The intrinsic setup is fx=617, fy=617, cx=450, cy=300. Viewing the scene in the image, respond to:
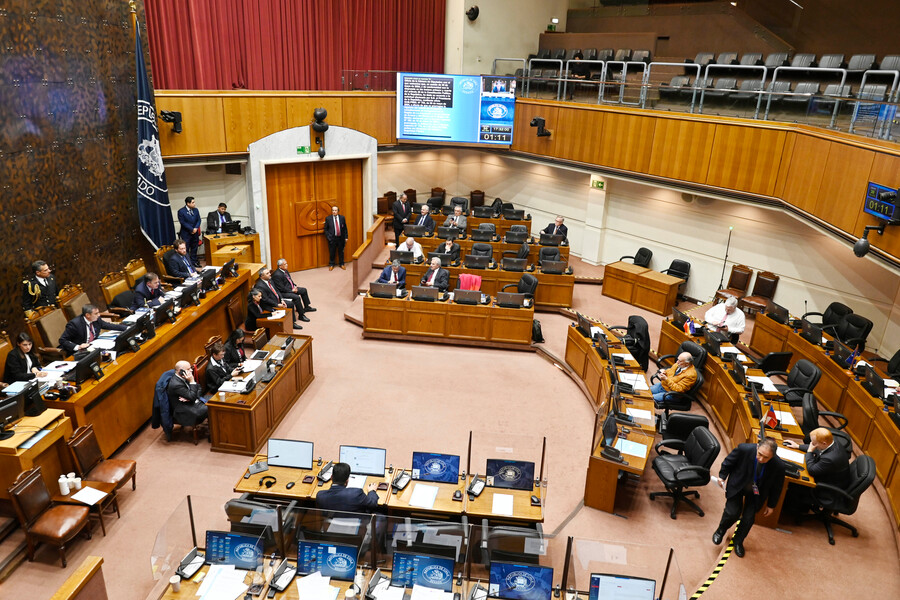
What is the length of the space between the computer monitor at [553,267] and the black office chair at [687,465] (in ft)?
18.6

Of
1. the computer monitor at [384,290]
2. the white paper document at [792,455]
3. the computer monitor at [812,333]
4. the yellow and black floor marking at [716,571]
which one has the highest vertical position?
the computer monitor at [812,333]

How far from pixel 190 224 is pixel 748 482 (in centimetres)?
1121

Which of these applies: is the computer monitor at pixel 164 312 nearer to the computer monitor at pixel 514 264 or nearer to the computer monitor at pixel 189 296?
the computer monitor at pixel 189 296

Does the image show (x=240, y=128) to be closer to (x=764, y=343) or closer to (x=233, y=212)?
(x=233, y=212)

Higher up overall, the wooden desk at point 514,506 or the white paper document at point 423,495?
the white paper document at point 423,495

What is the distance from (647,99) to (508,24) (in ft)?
22.2

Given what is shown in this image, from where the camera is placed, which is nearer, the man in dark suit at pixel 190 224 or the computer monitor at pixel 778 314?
the computer monitor at pixel 778 314

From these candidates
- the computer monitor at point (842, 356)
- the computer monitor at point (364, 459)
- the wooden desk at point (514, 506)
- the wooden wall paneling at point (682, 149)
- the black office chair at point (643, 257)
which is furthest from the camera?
the black office chair at point (643, 257)

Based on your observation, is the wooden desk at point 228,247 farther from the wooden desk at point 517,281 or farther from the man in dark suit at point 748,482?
the man in dark suit at point 748,482

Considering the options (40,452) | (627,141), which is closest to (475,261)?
(627,141)

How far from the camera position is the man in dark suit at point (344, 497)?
18.5 feet

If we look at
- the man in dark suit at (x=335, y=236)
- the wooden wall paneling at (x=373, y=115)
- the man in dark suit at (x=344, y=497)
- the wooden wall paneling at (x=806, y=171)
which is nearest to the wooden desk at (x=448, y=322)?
the man in dark suit at (x=335, y=236)

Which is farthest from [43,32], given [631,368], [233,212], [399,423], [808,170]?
[808,170]

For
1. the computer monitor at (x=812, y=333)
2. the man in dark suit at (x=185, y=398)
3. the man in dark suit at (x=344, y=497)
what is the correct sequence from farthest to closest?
the computer monitor at (x=812, y=333), the man in dark suit at (x=185, y=398), the man in dark suit at (x=344, y=497)
